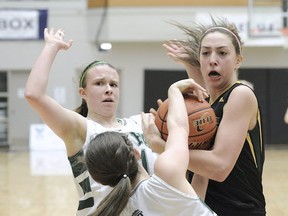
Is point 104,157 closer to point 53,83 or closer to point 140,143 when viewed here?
point 140,143

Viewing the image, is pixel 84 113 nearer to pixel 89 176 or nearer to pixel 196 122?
pixel 89 176

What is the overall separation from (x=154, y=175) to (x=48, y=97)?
82cm

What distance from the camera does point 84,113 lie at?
311 cm

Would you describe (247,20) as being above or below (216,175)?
above

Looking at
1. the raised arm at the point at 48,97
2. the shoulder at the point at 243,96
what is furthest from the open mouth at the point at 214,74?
the raised arm at the point at 48,97

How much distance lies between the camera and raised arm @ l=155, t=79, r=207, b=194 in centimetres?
174

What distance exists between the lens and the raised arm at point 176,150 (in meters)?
1.74

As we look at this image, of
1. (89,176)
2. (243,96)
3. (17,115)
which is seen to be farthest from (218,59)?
(17,115)

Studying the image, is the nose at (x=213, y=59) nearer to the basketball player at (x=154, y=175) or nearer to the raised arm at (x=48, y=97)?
the basketball player at (x=154, y=175)

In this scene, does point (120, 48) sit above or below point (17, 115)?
above

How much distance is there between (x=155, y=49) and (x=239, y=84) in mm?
14230

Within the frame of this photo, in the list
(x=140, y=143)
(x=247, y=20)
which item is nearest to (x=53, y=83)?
(x=247, y=20)

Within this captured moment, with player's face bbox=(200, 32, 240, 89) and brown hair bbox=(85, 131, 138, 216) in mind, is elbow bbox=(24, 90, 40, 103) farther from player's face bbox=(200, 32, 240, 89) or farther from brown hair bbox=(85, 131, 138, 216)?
player's face bbox=(200, 32, 240, 89)

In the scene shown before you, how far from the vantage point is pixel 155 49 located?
16312 mm
